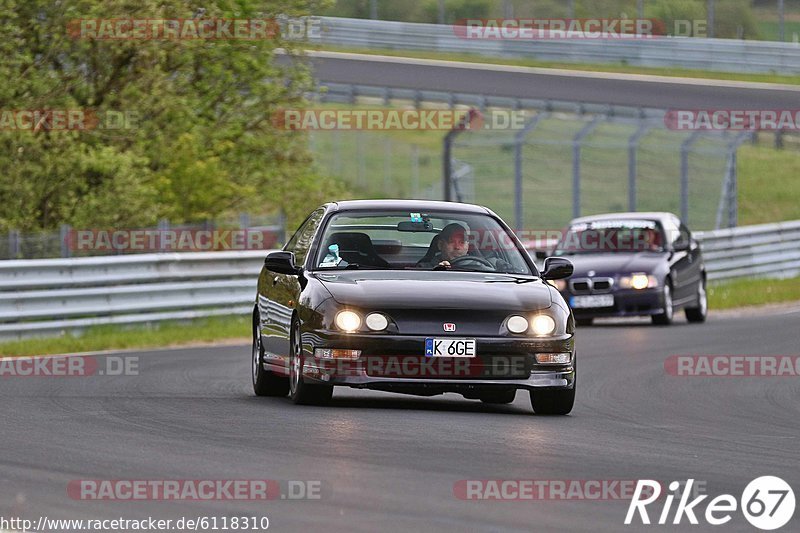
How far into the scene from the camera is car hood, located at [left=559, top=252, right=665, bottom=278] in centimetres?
2372

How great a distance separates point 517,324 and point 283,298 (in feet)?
6.38

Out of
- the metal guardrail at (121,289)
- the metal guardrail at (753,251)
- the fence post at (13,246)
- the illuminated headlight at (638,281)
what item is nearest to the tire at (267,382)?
the metal guardrail at (121,289)

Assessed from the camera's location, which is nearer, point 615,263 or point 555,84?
point 615,263

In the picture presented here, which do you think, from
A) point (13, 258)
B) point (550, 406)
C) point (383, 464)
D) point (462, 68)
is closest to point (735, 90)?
point (462, 68)

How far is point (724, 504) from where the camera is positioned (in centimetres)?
779

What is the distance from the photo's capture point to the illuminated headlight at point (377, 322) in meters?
11.4

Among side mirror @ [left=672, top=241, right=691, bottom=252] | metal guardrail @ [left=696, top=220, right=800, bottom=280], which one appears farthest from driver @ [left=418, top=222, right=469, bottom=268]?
metal guardrail @ [left=696, top=220, right=800, bottom=280]

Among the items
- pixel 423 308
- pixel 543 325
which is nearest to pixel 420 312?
pixel 423 308

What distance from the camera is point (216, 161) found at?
28.4m

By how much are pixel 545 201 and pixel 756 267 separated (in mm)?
17401

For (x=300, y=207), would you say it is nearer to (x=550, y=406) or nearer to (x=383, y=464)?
(x=550, y=406)

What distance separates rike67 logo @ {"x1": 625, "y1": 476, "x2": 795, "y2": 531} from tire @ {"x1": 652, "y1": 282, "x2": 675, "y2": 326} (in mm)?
15265

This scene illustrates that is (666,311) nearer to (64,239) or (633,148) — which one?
(633,148)

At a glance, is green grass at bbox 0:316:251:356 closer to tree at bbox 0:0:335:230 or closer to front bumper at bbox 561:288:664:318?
tree at bbox 0:0:335:230
